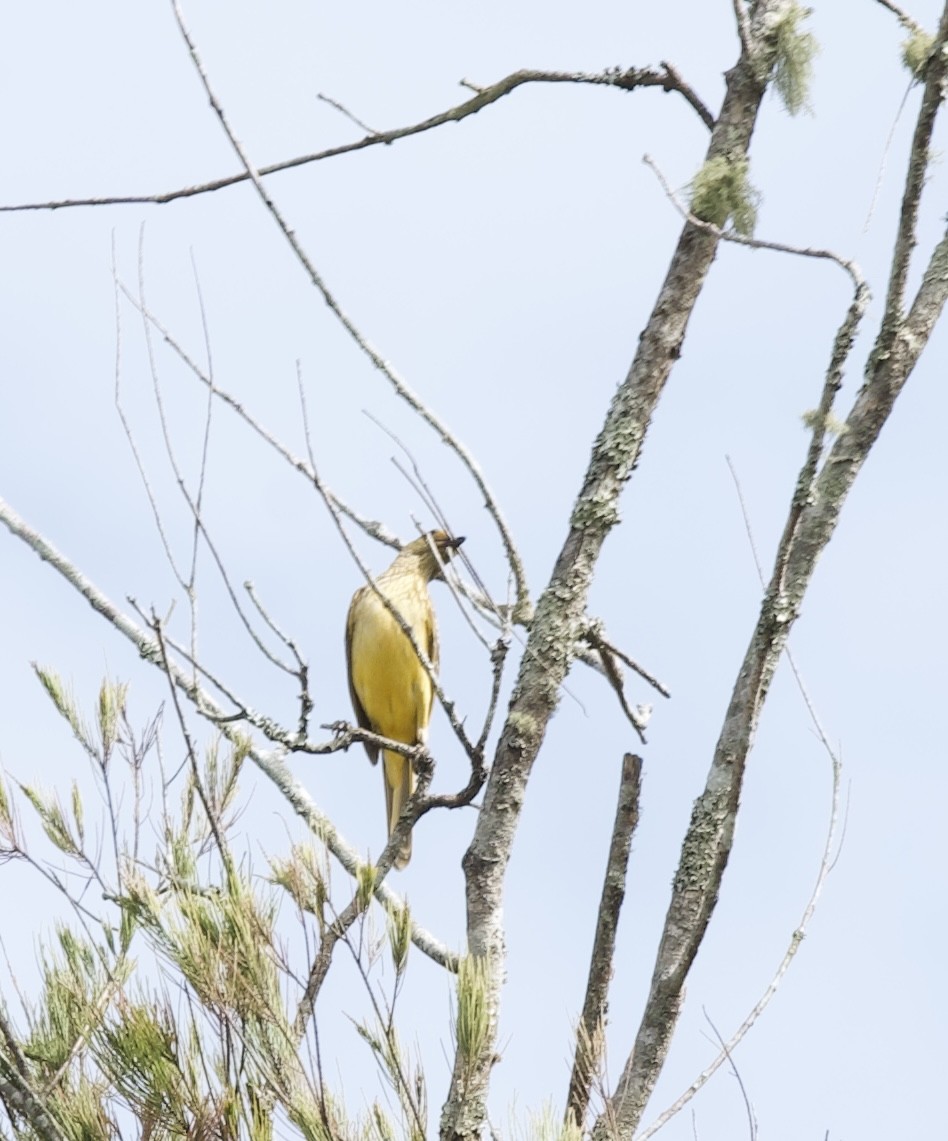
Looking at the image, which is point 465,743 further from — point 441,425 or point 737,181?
point 737,181

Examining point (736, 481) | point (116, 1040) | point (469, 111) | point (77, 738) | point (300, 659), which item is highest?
point (469, 111)

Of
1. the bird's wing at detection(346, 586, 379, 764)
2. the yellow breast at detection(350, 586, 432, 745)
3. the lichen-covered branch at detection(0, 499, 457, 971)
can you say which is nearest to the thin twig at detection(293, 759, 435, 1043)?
the lichen-covered branch at detection(0, 499, 457, 971)

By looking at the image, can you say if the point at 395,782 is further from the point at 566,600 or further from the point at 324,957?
the point at 324,957


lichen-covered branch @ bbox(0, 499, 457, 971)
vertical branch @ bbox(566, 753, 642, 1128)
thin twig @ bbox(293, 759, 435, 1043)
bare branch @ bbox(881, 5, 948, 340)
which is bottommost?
thin twig @ bbox(293, 759, 435, 1043)

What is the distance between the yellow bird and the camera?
24.7ft

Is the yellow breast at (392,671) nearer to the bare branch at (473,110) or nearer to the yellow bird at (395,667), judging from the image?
the yellow bird at (395,667)

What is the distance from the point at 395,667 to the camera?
7516 mm

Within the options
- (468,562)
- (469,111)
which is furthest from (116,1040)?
(469,111)

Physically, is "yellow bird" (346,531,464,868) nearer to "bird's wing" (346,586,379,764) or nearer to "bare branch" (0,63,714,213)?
"bird's wing" (346,586,379,764)

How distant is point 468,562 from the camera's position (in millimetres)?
3742

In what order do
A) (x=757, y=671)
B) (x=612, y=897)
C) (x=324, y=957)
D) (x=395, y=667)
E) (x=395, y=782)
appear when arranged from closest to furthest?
1. (x=324, y=957)
2. (x=757, y=671)
3. (x=612, y=897)
4. (x=395, y=667)
5. (x=395, y=782)

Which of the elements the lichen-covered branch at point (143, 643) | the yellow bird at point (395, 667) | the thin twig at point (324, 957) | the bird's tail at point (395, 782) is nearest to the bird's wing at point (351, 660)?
the yellow bird at point (395, 667)

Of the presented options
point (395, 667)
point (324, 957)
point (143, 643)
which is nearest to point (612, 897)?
point (324, 957)

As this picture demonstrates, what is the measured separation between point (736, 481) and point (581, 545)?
362 millimetres
